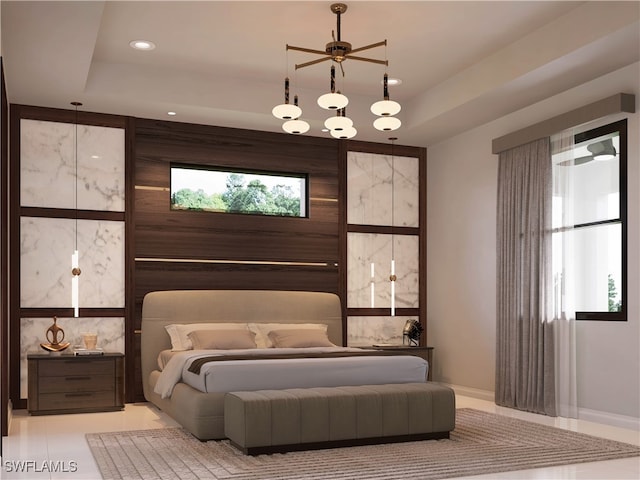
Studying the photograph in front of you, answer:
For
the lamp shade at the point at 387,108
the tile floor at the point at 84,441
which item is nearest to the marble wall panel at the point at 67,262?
the tile floor at the point at 84,441

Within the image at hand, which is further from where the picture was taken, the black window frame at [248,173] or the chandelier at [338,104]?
the black window frame at [248,173]

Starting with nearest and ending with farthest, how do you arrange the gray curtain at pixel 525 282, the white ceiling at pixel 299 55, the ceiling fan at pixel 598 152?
the white ceiling at pixel 299 55 → the ceiling fan at pixel 598 152 → the gray curtain at pixel 525 282

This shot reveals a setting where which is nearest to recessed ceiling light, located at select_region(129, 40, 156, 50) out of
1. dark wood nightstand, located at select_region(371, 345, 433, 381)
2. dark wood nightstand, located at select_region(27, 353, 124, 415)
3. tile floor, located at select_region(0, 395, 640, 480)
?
dark wood nightstand, located at select_region(27, 353, 124, 415)

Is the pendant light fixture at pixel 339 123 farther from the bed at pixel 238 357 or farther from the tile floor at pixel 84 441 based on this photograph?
the tile floor at pixel 84 441

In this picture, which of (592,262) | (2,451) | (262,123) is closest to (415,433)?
(592,262)

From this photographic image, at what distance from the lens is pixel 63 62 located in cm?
521

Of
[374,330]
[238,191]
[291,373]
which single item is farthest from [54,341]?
[374,330]

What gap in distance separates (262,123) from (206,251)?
1.33 m

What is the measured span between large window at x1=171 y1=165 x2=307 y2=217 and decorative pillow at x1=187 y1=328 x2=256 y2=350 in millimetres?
1307

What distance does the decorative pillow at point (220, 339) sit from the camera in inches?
244

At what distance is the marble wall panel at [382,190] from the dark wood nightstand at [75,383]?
2.90 metres

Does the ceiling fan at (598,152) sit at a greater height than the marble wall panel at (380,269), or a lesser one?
greater

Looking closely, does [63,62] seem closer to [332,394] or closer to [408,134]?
[332,394]

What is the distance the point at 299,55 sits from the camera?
5922 millimetres
